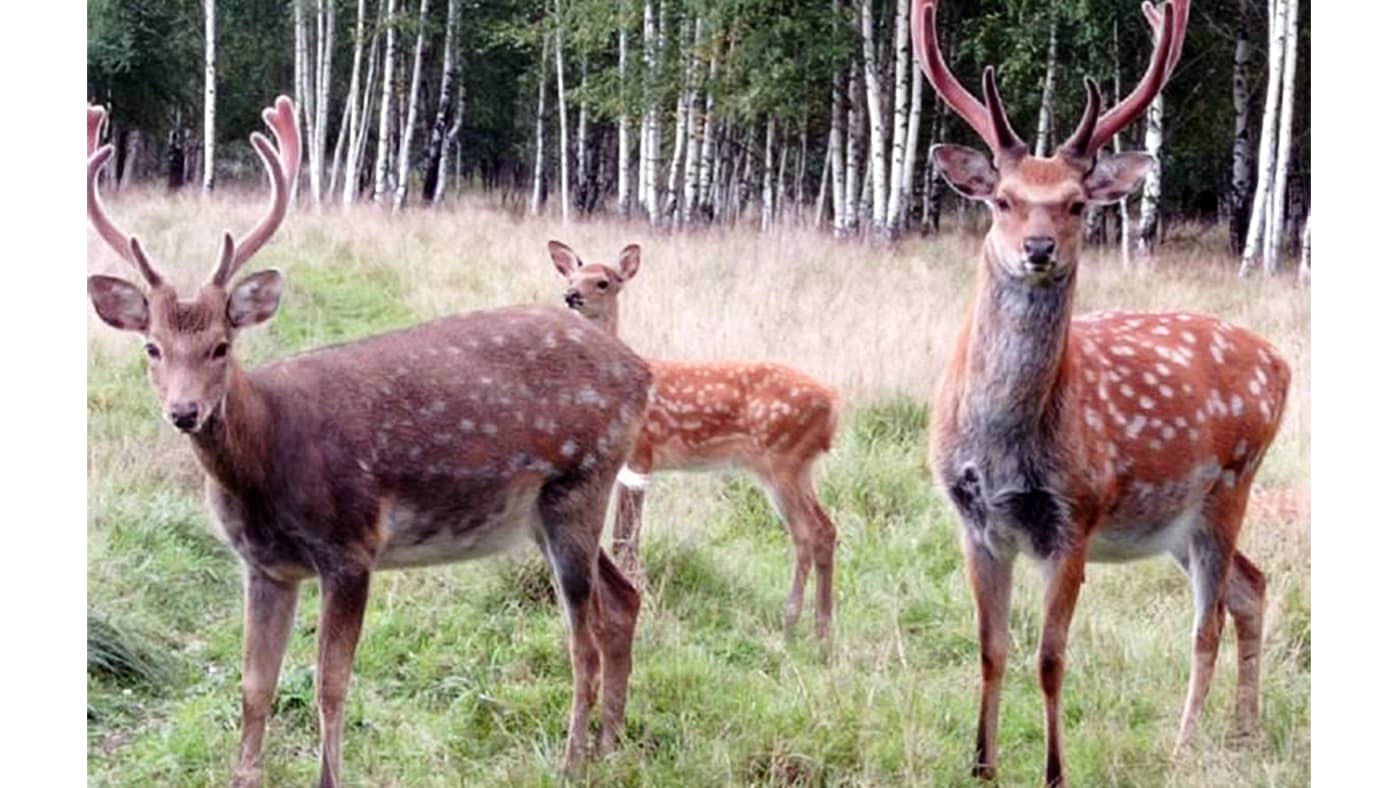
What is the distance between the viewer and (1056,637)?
273 cm

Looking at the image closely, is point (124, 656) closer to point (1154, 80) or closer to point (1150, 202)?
point (1154, 80)

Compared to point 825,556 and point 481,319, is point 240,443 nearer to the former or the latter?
point 481,319

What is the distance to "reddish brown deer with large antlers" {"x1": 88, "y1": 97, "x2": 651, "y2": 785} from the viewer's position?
99.4 inches

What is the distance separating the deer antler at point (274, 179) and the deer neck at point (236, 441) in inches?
5.7

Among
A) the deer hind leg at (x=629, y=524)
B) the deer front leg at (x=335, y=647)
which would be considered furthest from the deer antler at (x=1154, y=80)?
the deer front leg at (x=335, y=647)

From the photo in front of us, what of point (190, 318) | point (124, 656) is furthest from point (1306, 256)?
point (124, 656)

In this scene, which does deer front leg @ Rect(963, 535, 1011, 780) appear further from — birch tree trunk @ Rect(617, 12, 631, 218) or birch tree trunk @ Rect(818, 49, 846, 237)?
birch tree trunk @ Rect(617, 12, 631, 218)

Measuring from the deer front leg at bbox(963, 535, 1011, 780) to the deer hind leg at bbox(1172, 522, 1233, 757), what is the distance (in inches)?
15.2

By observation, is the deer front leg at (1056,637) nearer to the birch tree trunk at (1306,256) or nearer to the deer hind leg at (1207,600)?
the deer hind leg at (1207,600)

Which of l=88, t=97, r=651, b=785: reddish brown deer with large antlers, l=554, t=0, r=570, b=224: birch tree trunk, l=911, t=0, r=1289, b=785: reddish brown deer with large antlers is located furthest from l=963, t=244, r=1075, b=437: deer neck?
l=554, t=0, r=570, b=224: birch tree trunk

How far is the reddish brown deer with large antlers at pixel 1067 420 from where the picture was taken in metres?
2.61

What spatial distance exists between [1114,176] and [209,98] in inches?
61.9

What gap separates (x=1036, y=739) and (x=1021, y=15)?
1326 millimetres
